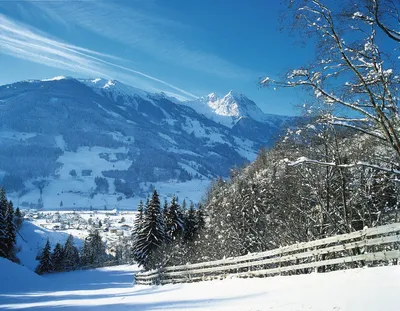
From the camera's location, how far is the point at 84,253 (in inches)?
3792

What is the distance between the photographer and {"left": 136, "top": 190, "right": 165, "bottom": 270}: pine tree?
46594 millimetres

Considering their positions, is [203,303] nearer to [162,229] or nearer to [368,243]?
[368,243]

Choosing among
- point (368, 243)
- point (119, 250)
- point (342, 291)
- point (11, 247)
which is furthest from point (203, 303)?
point (119, 250)

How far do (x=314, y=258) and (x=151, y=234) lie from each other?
36.8 meters

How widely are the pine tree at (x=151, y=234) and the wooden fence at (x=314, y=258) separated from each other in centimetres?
1604

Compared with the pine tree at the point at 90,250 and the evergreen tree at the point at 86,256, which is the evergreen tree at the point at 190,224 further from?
the evergreen tree at the point at 86,256

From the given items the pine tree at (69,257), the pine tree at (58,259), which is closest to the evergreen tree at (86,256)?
the pine tree at (69,257)

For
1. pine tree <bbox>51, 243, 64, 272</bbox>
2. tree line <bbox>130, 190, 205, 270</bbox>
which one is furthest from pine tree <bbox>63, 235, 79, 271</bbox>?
tree line <bbox>130, 190, 205, 270</bbox>

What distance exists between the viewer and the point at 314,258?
12.2 meters

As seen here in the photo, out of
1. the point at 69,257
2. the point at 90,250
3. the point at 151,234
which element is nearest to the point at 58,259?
the point at 69,257

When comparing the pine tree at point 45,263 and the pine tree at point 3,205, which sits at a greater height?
the pine tree at point 3,205

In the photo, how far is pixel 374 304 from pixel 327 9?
6.00m

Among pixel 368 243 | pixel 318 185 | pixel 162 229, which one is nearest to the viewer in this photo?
pixel 368 243

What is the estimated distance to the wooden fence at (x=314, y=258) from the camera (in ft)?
27.3
